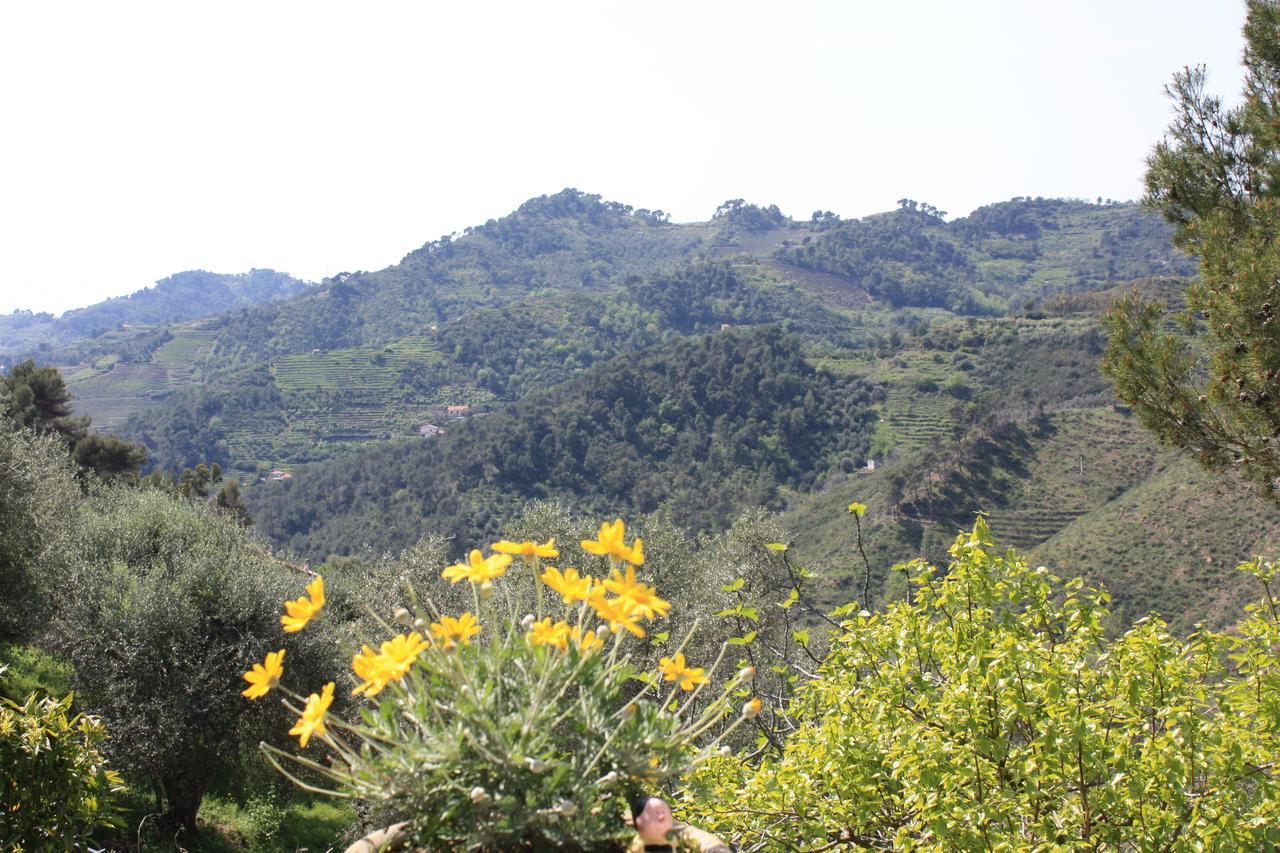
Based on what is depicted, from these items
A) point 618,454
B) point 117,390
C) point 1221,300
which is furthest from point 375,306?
point 1221,300

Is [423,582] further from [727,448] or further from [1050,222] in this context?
[1050,222]

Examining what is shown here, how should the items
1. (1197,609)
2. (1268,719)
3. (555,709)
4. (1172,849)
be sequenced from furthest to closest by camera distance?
(1197,609), (1268,719), (1172,849), (555,709)

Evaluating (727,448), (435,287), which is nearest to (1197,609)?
(727,448)

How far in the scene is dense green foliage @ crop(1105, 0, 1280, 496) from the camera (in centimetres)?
709

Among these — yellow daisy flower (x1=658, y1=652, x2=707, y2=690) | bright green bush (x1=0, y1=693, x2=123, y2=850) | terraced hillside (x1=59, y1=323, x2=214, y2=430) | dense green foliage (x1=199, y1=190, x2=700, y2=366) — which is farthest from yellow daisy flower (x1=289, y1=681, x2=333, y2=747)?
dense green foliage (x1=199, y1=190, x2=700, y2=366)

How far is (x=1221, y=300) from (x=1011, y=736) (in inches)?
219

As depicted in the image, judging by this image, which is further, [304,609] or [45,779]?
[45,779]

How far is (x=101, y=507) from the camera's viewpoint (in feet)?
51.8

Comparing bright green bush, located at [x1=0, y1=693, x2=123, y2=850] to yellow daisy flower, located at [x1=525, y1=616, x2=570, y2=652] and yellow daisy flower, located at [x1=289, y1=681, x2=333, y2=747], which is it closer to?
yellow daisy flower, located at [x1=289, y1=681, x2=333, y2=747]

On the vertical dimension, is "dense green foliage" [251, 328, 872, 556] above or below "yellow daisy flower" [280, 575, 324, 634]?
below

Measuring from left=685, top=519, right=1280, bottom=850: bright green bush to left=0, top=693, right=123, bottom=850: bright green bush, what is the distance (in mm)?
2511

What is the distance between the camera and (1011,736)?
11.4 ft

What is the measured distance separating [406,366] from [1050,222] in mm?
144604

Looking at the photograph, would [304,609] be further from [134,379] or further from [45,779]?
[134,379]
